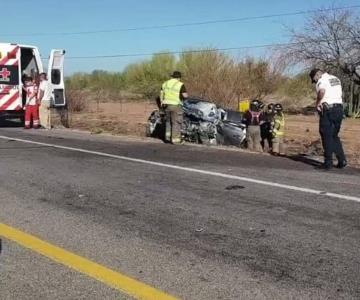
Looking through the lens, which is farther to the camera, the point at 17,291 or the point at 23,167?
the point at 23,167

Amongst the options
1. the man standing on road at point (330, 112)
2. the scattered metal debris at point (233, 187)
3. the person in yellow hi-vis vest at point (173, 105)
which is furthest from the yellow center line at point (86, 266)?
the person in yellow hi-vis vest at point (173, 105)

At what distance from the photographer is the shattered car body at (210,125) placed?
13.8 meters

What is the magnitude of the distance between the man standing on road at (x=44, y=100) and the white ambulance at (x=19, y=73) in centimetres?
18

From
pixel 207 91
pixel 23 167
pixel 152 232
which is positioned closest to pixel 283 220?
pixel 152 232

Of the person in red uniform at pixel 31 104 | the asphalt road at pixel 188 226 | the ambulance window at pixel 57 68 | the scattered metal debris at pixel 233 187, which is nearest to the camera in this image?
the asphalt road at pixel 188 226

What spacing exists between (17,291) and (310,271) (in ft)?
7.00

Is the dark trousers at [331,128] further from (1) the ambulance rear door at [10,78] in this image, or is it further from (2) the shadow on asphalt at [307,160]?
(1) the ambulance rear door at [10,78]

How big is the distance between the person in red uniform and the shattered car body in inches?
183

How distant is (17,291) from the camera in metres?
4.25

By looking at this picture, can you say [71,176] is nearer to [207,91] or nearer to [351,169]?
[351,169]

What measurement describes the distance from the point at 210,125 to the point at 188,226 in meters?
8.17

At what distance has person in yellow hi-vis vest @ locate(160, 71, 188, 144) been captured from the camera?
13367 mm

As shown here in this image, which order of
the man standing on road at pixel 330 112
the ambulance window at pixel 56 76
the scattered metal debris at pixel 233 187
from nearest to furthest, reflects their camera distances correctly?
the scattered metal debris at pixel 233 187, the man standing on road at pixel 330 112, the ambulance window at pixel 56 76

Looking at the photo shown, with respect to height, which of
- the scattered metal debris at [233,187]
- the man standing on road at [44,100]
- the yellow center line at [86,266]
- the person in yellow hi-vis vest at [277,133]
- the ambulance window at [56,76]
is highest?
the ambulance window at [56,76]
